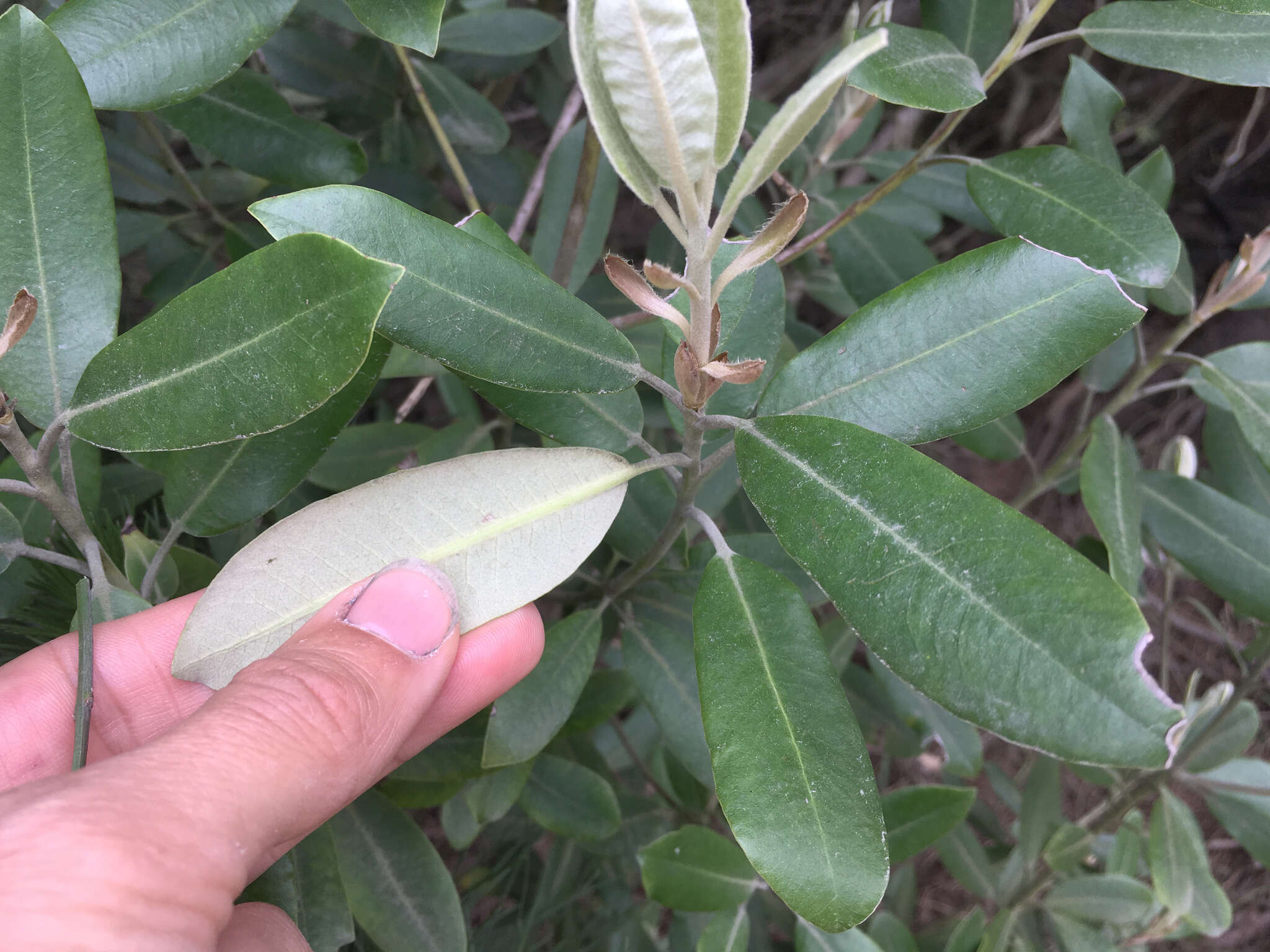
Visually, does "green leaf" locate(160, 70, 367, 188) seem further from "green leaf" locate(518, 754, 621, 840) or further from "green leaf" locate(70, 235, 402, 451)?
"green leaf" locate(518, 754, 621, 840)

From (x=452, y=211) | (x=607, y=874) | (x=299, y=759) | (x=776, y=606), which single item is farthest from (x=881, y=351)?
(x=607, y=874)

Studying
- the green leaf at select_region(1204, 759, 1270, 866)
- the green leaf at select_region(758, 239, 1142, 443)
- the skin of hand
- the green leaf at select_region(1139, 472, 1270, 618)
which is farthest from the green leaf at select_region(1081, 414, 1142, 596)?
the green leaf at select_region(1204, 759, 1270, 866)

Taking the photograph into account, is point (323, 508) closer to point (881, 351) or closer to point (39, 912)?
point (39, 912)

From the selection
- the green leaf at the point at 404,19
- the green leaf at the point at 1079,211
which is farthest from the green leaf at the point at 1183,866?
the green leaf at the point at 404,19

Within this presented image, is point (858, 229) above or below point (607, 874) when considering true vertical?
above

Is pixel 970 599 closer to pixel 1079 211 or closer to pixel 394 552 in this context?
pixel 394 552
